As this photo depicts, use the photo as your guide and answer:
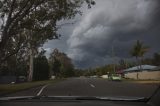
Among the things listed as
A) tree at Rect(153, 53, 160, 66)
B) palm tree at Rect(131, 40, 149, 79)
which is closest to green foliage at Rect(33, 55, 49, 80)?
palm tree at Rect(131, 40, 149, 79)

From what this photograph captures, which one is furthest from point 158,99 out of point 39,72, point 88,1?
point 39,72

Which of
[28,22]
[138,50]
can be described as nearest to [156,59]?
[138,50]

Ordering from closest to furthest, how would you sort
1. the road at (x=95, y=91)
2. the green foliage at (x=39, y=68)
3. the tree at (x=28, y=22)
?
the road at (x=95, y=91), the tree at (x=28, y=22), the green foliage at (x=39, y=68)

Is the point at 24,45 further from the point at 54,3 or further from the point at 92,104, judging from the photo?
the point at 92,104

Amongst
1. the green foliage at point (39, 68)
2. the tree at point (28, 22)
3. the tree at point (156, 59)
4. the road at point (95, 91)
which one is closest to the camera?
the road at point (95, 91)

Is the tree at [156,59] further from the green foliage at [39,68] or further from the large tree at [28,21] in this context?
the large tree at [28,21]

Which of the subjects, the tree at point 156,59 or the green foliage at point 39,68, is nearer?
the green foliage at point 39,68

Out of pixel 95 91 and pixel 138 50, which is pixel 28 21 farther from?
pixel 138 50

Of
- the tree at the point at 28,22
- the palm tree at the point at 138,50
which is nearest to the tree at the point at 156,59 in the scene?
the palm tree at the point at 138,50

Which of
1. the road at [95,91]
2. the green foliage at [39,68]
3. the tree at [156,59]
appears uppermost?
the tree at [156,59]

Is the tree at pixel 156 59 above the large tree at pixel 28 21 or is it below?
above

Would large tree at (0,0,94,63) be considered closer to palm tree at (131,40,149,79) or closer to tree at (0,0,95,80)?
tree at (0,0,95,80)

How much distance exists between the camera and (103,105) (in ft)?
11.2

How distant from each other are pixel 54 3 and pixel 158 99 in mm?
34577
